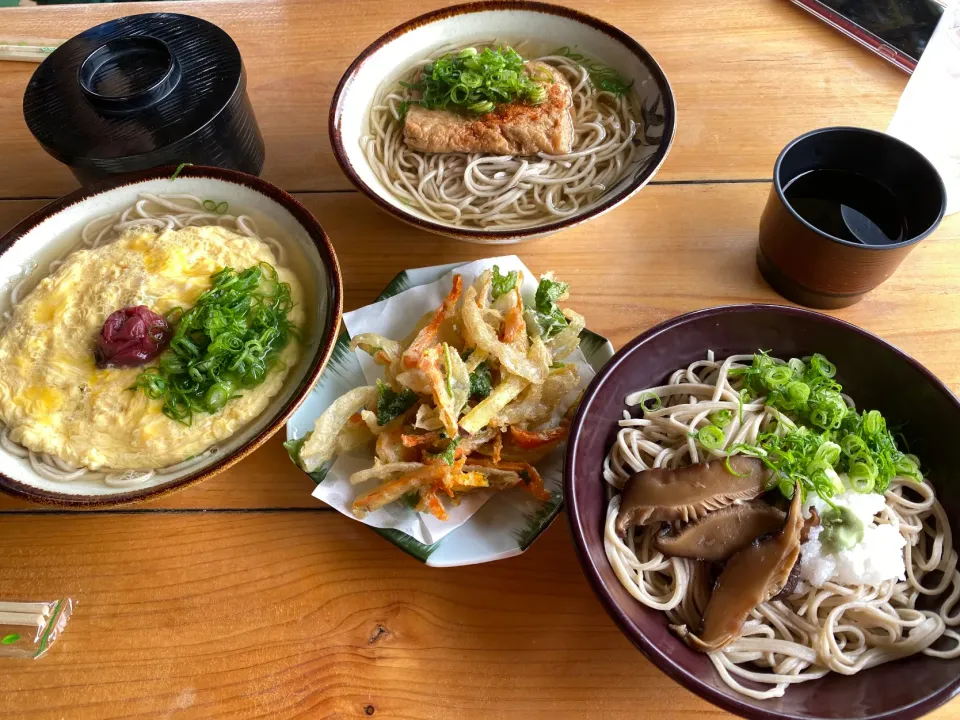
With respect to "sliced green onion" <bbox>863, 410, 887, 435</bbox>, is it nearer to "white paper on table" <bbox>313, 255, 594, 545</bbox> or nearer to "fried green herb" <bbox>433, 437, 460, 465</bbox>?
"white paper on table" <bbox>313, 255, 594, 545</bbox>

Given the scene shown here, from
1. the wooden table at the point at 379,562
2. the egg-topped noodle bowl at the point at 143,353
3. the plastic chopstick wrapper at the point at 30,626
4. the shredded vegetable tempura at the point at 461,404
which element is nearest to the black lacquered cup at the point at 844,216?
the wooden table at the point at 379,562

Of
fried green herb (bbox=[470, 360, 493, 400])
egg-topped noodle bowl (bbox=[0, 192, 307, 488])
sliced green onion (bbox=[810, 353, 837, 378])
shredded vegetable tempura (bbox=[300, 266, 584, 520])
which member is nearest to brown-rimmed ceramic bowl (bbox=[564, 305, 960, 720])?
sliced green onion (bbox=[810, 353, 837, 378])

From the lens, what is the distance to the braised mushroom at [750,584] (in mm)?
1221

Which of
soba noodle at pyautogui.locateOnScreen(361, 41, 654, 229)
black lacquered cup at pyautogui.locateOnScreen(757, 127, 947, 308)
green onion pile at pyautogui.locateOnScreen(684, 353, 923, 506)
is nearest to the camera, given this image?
green onion pile at pyautogui.locateOnScreen(684, 353, 923, 506)

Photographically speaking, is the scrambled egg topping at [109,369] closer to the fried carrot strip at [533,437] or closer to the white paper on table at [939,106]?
the fried carrot strip at [533,437]

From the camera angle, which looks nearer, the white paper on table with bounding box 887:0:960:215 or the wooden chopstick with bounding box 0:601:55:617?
the wooden chopstick with bounding box 0:601:55:617

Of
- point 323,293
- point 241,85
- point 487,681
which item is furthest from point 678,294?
point 241,85

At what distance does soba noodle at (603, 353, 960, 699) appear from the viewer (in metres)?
1.23

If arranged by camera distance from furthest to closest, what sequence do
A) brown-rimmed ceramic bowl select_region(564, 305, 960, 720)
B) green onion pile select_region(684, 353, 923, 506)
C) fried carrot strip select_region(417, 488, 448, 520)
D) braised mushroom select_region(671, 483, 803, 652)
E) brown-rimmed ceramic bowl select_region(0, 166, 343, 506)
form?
brown-rimmed ceramic bowl select_region(0, 166, 343, 506) → fried carrot strip select_region(417, 488, 448, 520) → green onion pile select_region(684, 353, 923, 506) → braised mushroom select_region(671, 483, 803, 652) → brown-rimmed ceramic bowl select_region(564, 305, 960, 720)

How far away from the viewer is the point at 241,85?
6.24 feet

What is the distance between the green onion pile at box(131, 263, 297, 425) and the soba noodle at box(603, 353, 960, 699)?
0.86 meters

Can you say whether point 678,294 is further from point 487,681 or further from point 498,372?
point 487,681

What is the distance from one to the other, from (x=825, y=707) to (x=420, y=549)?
785mm

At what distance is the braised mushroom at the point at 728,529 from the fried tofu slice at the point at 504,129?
128cm
